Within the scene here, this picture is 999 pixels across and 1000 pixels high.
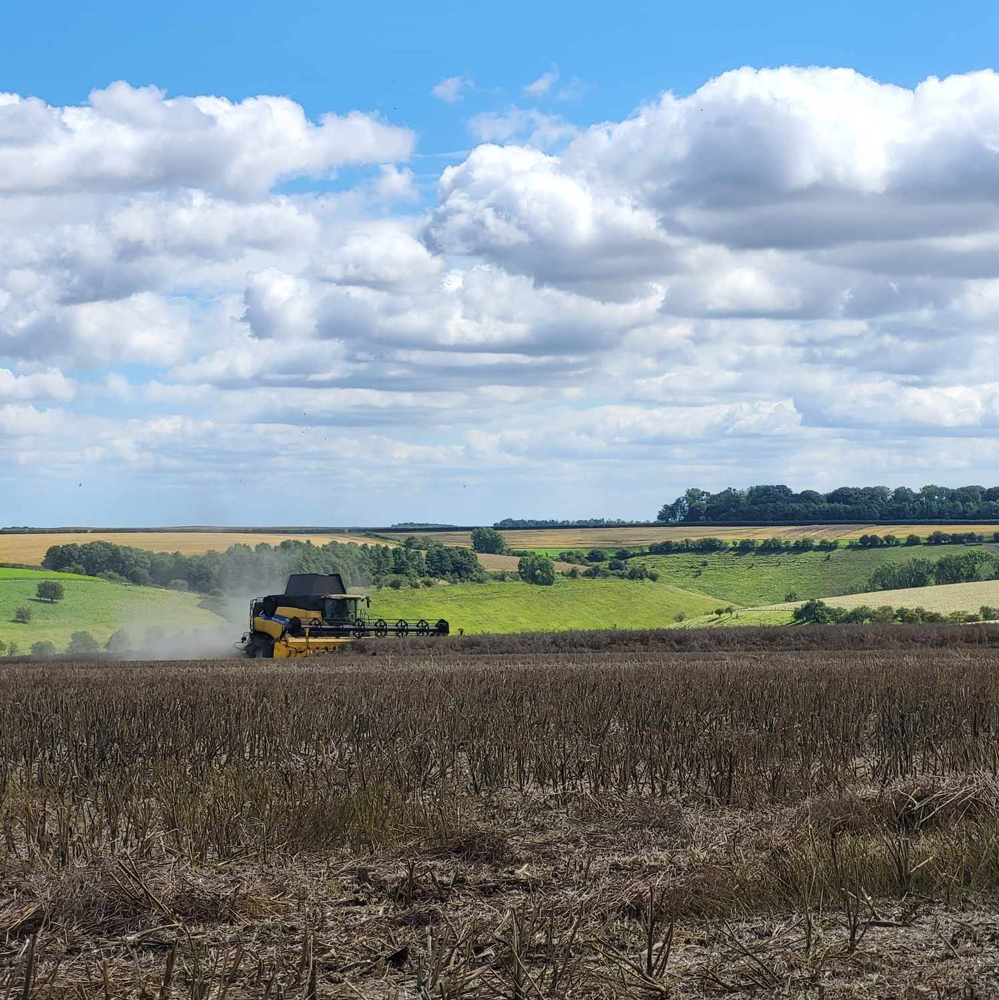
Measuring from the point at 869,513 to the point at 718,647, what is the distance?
81534mm

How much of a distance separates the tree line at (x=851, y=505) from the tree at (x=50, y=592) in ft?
224

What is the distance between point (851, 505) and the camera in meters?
119

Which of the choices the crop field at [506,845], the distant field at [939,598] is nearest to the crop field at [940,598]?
the distant field at [939,598]

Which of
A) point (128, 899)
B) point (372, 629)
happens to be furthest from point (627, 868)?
point (372, 629)

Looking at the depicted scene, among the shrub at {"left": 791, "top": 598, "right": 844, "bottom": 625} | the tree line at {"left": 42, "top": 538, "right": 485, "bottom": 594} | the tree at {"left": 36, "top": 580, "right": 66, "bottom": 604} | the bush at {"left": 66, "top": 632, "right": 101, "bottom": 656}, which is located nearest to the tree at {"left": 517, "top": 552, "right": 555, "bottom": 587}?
the tree line at {"left": 42, "top": 538, "right": 485, "bottom": 594}

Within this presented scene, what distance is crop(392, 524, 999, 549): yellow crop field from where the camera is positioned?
331ft

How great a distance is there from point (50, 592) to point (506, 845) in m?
69.3

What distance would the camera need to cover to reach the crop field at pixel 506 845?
21.0 ft

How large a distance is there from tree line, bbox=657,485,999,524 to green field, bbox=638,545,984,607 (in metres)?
19.4

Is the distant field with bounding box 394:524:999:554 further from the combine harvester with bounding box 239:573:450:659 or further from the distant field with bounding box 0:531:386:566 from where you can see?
the combine harvester with bounding box 239:573:450:659

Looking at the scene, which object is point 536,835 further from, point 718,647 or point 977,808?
point 718,647

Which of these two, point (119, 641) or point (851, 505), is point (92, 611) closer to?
point (119, 641)

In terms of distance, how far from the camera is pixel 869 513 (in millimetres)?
A: 116938

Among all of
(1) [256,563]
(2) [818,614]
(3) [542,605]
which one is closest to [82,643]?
(1) [256,563]
